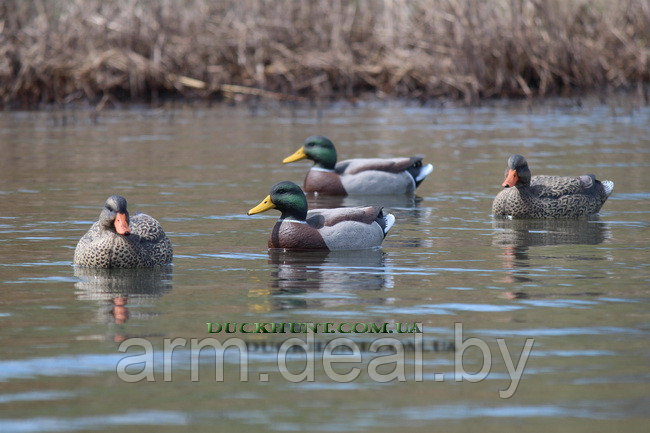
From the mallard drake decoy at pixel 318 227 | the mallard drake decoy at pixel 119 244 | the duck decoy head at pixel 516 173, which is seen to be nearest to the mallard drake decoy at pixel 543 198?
the duck decoy head at pixel 516 173

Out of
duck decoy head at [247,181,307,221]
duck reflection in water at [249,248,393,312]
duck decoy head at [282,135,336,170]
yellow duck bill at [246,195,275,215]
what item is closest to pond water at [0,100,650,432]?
duck reflection in water at [249,248,393,312]

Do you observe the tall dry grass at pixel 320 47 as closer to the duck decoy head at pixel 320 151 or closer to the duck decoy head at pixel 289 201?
Answer: the duck decoy head at pixel 320 151

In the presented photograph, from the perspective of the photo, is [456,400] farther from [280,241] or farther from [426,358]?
[280,241]

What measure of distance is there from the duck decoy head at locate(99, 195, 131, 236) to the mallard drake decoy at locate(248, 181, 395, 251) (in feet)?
5.55

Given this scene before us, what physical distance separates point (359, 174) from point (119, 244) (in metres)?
6.24

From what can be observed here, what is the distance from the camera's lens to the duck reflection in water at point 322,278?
8701mm

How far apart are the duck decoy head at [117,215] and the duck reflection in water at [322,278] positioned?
1227 millimetres

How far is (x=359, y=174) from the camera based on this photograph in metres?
15.9

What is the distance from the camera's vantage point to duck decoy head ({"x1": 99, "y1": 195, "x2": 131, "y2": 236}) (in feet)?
32.2

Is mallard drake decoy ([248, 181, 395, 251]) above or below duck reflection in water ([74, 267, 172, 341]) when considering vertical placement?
above

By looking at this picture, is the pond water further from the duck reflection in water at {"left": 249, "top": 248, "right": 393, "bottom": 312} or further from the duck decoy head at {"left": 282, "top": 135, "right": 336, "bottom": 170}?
the duck decoy head at {"left": 282, "top": 135, "right": 336, "bottom": 170}

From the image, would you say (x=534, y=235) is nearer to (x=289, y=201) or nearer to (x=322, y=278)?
(x=289, y=201)

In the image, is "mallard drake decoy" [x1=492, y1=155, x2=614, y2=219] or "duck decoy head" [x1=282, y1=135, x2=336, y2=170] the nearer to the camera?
"mallard drake decoy" [x1=492, y1=155, x2=614, y2=219]

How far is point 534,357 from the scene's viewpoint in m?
6.97
